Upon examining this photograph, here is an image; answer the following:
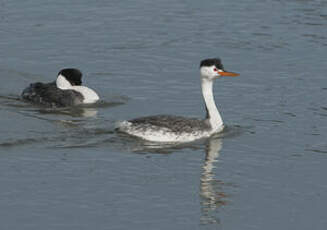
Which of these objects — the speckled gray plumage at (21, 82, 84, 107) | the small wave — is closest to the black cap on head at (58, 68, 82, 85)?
the speckled gray plumage at (21, 82, 84, 107)

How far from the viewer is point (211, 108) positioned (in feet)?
63.1

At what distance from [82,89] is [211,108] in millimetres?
3879

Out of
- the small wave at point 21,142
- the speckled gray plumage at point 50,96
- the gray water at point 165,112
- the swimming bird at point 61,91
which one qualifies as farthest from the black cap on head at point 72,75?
the small wave at point 21,142

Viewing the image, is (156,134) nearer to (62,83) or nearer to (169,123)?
(169,123)

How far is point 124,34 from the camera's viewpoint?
2592 cm

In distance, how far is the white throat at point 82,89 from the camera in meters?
21.5

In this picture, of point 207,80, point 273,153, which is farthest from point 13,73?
point 273,153

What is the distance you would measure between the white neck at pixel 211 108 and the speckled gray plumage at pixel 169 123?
47 cm

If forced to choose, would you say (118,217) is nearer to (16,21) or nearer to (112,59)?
(112,59)

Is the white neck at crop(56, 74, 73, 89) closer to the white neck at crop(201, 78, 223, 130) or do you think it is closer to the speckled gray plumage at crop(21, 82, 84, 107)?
the speckled gray plumage at crop(21, 82, 84, 107)

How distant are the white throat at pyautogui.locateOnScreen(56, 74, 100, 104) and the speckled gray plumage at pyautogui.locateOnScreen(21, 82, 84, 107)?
11cm

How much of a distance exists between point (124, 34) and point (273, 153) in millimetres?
9373

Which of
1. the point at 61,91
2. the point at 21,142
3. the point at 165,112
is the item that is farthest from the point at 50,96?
the point at 21,142

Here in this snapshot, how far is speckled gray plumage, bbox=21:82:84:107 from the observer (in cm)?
2183
